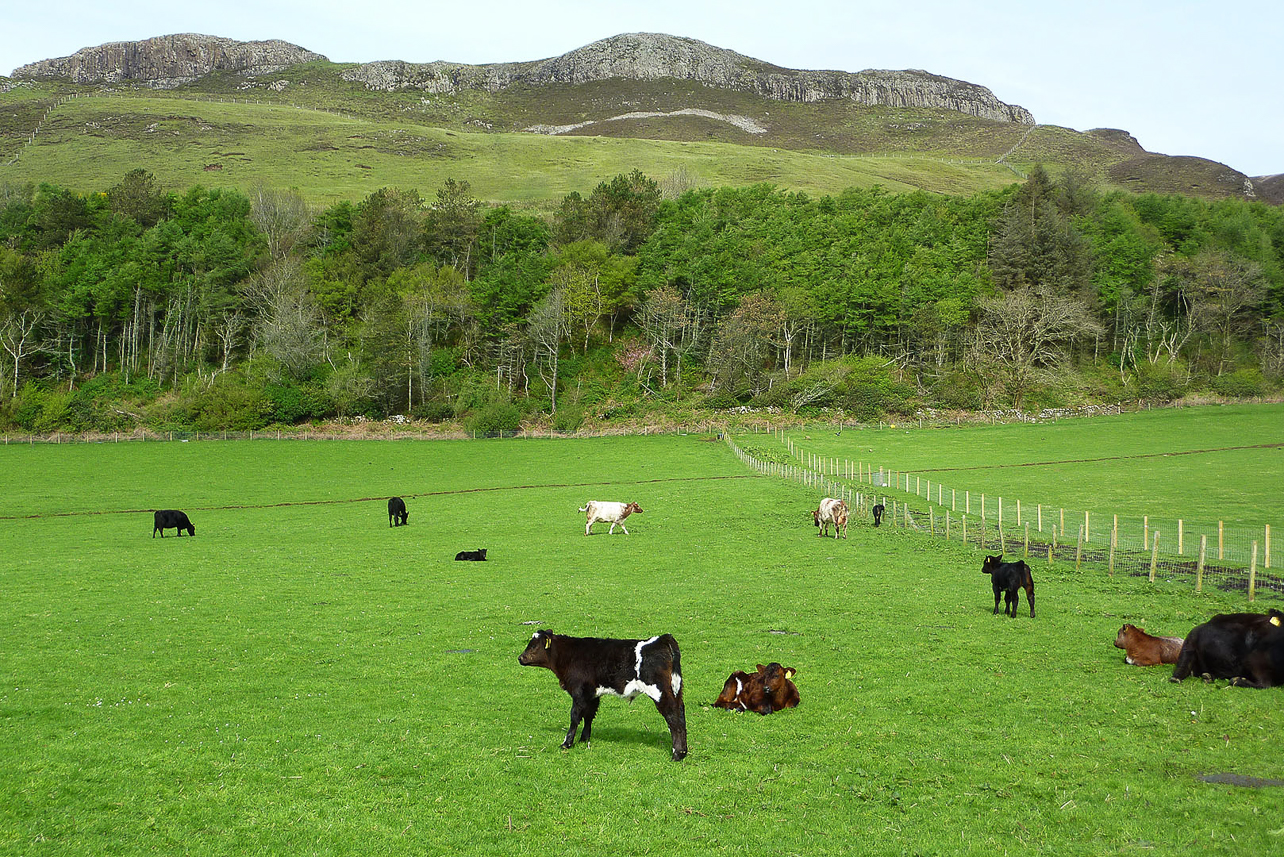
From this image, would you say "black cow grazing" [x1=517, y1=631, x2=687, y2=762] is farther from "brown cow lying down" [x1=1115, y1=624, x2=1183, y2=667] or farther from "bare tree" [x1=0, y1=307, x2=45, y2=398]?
"bare tree" [x1=0, y1=307, x2=45, y2=398]

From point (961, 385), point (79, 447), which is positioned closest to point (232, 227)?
point (79, 447)

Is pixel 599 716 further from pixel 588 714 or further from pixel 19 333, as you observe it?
pixel 19 333

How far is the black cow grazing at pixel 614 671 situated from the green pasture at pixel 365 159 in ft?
402

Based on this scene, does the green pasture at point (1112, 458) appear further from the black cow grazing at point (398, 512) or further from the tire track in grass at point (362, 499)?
the black cow grazing at point (398, 512)

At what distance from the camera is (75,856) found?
746 cm

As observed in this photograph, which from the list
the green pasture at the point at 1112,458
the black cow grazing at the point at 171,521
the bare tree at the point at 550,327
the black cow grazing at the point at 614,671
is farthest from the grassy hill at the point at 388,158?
the black cow grazing at the point at 614,671

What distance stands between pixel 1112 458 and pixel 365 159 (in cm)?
13496

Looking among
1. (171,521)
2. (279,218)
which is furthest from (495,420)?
(279,218)

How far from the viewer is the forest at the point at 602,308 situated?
86.6 meters

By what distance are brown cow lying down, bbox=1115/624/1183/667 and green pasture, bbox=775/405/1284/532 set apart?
21.1 meters

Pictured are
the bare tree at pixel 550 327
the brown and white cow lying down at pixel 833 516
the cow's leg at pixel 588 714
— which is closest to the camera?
the cow's leg at pixel 588 714

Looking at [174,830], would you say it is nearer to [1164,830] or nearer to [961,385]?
[1164,830]

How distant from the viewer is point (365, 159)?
149 meters

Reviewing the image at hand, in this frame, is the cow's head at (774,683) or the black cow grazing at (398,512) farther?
the black cow grazing at (398,512)
